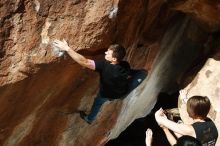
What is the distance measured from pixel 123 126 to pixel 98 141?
2.96 feet

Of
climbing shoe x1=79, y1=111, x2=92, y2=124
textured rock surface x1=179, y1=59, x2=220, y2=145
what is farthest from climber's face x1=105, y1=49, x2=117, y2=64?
textured rock surface x1=179, y1=59, x2=220, y2=145

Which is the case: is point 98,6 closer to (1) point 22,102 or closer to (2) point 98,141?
(1) point 22,102

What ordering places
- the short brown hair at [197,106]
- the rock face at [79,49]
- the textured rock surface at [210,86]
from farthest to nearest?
the textured rock surface at [210,86] < the rock face at [79,49] < the short brown hair at [197,106]

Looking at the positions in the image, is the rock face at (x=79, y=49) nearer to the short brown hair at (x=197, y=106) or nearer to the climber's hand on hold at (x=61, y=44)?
the climber's hand on hold at (x=61, y=44)

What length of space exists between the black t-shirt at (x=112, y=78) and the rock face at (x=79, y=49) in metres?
0.39

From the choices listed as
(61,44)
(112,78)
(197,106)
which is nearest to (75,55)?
(61,44)

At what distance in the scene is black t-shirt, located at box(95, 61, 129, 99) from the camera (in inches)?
221

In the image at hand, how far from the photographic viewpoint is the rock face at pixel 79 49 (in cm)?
553

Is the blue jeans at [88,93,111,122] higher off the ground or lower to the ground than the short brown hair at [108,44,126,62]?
lower

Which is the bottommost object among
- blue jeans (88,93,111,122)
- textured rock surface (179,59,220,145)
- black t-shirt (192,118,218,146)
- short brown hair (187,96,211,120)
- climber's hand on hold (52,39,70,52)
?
textured rock surface (179,59,220,145)

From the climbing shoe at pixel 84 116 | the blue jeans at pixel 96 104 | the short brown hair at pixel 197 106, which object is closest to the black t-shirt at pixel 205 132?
the short brown hair at pixel 197 106

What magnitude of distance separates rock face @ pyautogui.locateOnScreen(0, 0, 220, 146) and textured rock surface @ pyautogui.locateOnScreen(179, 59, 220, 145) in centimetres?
42

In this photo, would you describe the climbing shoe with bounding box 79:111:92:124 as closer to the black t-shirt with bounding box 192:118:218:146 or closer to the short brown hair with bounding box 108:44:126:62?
the short brown hair with bounding box 108:44:126:62

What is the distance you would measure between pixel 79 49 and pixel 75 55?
1.28 feet
